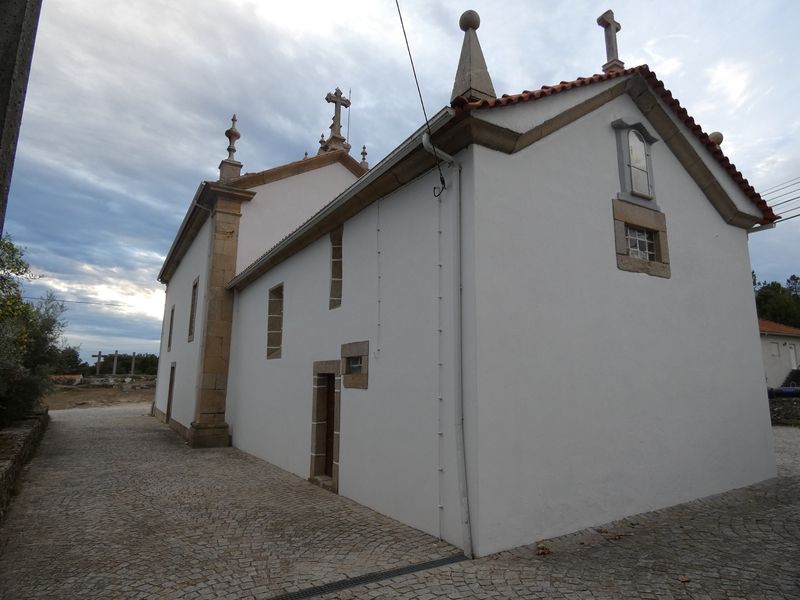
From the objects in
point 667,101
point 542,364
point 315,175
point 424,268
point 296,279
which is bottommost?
point 542,364

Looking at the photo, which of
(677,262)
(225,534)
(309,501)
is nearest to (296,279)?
(309,501)

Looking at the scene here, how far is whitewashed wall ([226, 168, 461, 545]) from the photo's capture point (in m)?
4.77

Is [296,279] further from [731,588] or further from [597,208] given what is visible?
[731,588]

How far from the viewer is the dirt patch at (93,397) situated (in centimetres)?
2191

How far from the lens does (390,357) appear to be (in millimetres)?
5543

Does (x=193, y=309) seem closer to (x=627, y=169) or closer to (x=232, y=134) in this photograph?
(x=232, y=134)

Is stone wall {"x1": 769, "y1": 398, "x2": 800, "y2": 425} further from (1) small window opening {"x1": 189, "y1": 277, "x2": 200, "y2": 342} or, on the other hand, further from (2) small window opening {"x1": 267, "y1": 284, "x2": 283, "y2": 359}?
(1) small window opening {"x1": 189, "y1": 277, "x2": 200, "y2": 342}

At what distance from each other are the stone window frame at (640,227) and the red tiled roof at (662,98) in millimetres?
1480

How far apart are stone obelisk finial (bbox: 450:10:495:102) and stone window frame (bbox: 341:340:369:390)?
3003 mm

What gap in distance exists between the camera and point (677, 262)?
645cm

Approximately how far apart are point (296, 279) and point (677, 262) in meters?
5.70

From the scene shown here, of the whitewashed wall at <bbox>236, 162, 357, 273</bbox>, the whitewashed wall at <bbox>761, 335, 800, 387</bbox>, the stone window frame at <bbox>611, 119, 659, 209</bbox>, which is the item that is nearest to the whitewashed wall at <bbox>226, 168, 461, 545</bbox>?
the stone window frame at <bbox>611, 119, 659, 209</bbox>

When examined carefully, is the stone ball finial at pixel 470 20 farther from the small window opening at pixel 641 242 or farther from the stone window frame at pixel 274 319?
the stone window frame at pixel 274 319

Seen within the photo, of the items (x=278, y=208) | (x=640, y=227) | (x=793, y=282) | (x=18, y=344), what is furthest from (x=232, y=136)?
(x=793, y=282)
